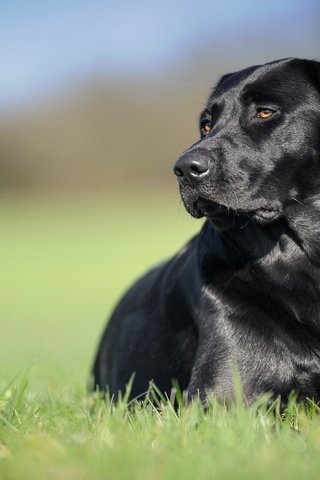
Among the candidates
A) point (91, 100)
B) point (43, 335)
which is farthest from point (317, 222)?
point (91, 100)

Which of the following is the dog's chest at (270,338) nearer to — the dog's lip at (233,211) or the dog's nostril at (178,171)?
the dog's lip at (233,211)

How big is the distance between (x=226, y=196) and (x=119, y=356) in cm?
158

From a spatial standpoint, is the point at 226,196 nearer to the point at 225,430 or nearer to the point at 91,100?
the point at 225,430

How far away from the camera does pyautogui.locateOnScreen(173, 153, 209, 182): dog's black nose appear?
152 inches

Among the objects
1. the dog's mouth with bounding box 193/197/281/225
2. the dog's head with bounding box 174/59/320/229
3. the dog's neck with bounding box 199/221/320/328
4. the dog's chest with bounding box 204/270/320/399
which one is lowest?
the dog's chest with bounding box 204/270/320/399

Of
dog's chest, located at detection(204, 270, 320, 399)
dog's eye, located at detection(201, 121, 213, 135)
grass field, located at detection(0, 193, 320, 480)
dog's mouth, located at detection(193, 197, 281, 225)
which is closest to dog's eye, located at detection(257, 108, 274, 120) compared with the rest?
dog's eye, located at detection(201, 121, 213, 135)

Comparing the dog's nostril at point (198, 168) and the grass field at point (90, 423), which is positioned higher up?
the dog's nostril at point (198, 168)

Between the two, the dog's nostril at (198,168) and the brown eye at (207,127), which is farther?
the brown eye at (207,127)

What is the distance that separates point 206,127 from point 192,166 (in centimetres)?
70

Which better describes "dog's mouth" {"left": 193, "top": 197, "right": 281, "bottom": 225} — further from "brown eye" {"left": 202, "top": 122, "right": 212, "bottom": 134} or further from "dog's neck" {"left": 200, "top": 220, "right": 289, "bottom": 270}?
"brown eye" {"left": 202, "top": 122, "right": 212, "bottom": 134}

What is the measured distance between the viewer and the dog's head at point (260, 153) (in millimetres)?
3900

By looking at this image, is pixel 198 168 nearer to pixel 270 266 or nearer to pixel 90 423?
pixel 270 266

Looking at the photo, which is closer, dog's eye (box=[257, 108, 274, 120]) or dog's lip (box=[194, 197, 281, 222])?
dog's lip (box=[194, 197, 281, 222])

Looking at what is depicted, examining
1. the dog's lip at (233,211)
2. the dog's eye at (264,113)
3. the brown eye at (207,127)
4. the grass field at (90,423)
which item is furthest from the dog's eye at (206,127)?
the dog's lip at (233,211)
